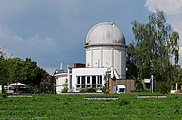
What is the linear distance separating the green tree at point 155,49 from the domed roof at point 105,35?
642 centimetres

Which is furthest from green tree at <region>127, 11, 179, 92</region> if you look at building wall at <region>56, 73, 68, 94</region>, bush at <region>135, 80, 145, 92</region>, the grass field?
the grass field

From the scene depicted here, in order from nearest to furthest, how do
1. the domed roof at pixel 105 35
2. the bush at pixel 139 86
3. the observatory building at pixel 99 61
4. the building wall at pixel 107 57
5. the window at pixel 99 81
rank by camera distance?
1. the bush at pixel 139 86
2. the window at pixel 99 81
3. the observatory building at pixel 99 61
4. the building wall at pixel 107 57
5. the domed roof at pixel 105 35

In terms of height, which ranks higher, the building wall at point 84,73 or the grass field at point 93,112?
the building wall at point 84,73

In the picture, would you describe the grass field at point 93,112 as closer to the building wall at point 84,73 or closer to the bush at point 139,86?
the bush at point 139,86

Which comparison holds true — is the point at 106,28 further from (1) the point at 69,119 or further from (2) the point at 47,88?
(1) the point at 69,119

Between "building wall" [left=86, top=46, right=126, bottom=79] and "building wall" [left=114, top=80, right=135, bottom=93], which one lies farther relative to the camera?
"building wall" [left=86, top=46, right=126, bottom=79]

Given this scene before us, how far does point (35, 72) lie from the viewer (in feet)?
330

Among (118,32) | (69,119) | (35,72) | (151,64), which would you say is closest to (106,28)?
(118,32)

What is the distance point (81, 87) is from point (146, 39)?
1544 centimetres

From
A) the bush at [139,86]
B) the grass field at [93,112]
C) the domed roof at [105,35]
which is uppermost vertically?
the domed roof at [105,35]

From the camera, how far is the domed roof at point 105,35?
281ft

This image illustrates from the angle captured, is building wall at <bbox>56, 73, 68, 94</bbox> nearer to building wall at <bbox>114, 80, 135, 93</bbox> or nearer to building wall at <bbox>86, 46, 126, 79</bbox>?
building wall at <bbox>86, 46, 126, 79</bbox>

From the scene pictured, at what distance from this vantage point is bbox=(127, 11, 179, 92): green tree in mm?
77250

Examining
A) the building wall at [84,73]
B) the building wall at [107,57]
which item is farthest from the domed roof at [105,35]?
the building wall at [84,73]
